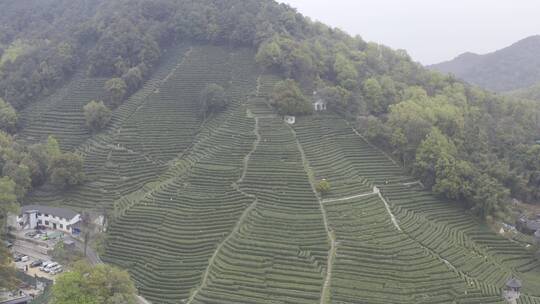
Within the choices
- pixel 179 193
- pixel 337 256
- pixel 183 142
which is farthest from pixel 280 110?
pixel 337 256

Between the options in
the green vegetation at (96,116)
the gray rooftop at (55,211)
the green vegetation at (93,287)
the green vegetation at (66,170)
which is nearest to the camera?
the green vegetation at (93,287)

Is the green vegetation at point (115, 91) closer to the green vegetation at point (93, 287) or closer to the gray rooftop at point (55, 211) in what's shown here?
the gray rooftop at point (55, 211)

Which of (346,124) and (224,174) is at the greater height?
(346,124)

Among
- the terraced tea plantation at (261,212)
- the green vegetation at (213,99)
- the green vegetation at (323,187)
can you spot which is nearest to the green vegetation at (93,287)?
the terraced tea plantation at (261,212)

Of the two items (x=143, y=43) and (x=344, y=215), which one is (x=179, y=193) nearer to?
(x=344, y=215)

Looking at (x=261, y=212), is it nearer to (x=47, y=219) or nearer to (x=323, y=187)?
(x=323, y=187)

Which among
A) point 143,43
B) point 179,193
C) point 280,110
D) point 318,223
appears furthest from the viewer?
point 143,43
